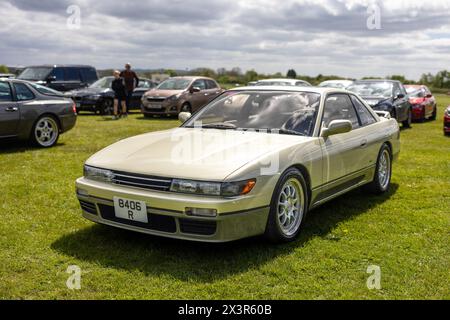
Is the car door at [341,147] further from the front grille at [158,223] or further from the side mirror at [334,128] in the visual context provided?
the front grille at [158,223]

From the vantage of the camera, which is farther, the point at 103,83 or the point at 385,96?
the point at 103,83

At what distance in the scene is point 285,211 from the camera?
14.6ft

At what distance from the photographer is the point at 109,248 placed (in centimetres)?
435

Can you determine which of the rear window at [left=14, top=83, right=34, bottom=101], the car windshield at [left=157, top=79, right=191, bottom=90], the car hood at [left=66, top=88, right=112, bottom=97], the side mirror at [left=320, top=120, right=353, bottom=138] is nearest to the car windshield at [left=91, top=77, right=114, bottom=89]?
the car hood at [left=66, top=88, right=112, bottom=97]

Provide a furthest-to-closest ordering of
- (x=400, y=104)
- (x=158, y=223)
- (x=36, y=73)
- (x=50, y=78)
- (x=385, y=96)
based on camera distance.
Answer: (x=36, y=73)
(x=50, y=78)
(x=400, y=104)
(x=385, y=96)
(x=158, y=223)

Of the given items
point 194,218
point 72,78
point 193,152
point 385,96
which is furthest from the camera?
point 72,78

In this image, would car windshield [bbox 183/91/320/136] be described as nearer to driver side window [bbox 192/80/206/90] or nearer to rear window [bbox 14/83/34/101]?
rear window [bbox 14/83/34/101]

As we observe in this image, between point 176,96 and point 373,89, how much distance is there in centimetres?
651

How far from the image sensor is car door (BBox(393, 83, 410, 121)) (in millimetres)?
14148

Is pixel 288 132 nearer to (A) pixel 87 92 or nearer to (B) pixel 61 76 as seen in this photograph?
(A) pixel 87 92

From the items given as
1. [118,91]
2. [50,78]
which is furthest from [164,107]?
[50,78]
